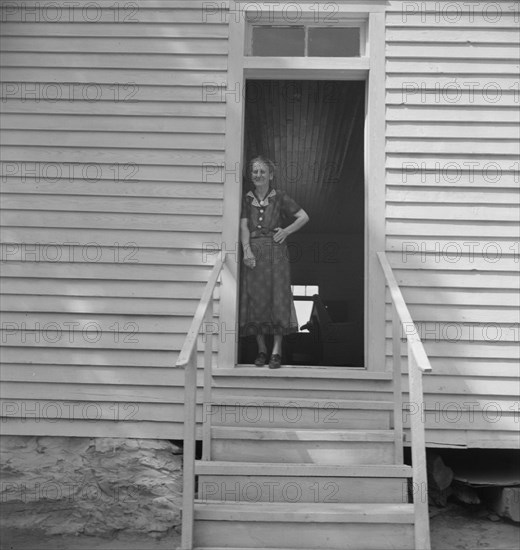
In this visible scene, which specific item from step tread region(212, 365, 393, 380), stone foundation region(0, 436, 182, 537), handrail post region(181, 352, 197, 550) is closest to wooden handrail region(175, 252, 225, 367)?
handrail post region(181, 352, 197, 550)

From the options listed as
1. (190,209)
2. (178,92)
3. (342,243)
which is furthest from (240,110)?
(342,243)

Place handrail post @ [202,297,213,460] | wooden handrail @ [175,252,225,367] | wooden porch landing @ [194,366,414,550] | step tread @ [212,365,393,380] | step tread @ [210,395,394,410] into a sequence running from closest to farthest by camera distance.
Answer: wooden handrail @ [175,252,225,367]
wooden porch landing @ [194,366,414,550]
handrail post @ [202,297,213,460]
step tread @ [210,395,394,410]
step tread @ [212,365,393,380]

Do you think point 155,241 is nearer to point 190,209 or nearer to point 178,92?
point 190,209

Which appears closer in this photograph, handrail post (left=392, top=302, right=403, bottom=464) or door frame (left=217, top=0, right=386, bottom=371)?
handrail post (left=392, top=302, right=403, bottom=464)

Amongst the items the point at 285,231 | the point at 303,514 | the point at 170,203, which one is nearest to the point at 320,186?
the point at 285,231

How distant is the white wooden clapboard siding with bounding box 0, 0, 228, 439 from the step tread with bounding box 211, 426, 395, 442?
1.63 feet

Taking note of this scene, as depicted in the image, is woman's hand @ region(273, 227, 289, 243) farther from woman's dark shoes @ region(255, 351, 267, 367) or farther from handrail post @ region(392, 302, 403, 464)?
handrail post @ region(392, 302, 403, 464)

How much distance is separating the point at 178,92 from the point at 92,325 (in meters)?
1.64

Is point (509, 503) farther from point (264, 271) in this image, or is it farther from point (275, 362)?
point (264, 271)

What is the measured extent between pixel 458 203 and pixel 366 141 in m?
0.73

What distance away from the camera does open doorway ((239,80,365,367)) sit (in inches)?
267

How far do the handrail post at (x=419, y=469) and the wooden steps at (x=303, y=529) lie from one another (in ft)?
0.19

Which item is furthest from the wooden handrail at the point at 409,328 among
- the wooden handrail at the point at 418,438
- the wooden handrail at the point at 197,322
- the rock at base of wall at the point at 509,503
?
the rock at base of wall at the point at 509,503

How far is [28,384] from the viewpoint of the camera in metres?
4.38
